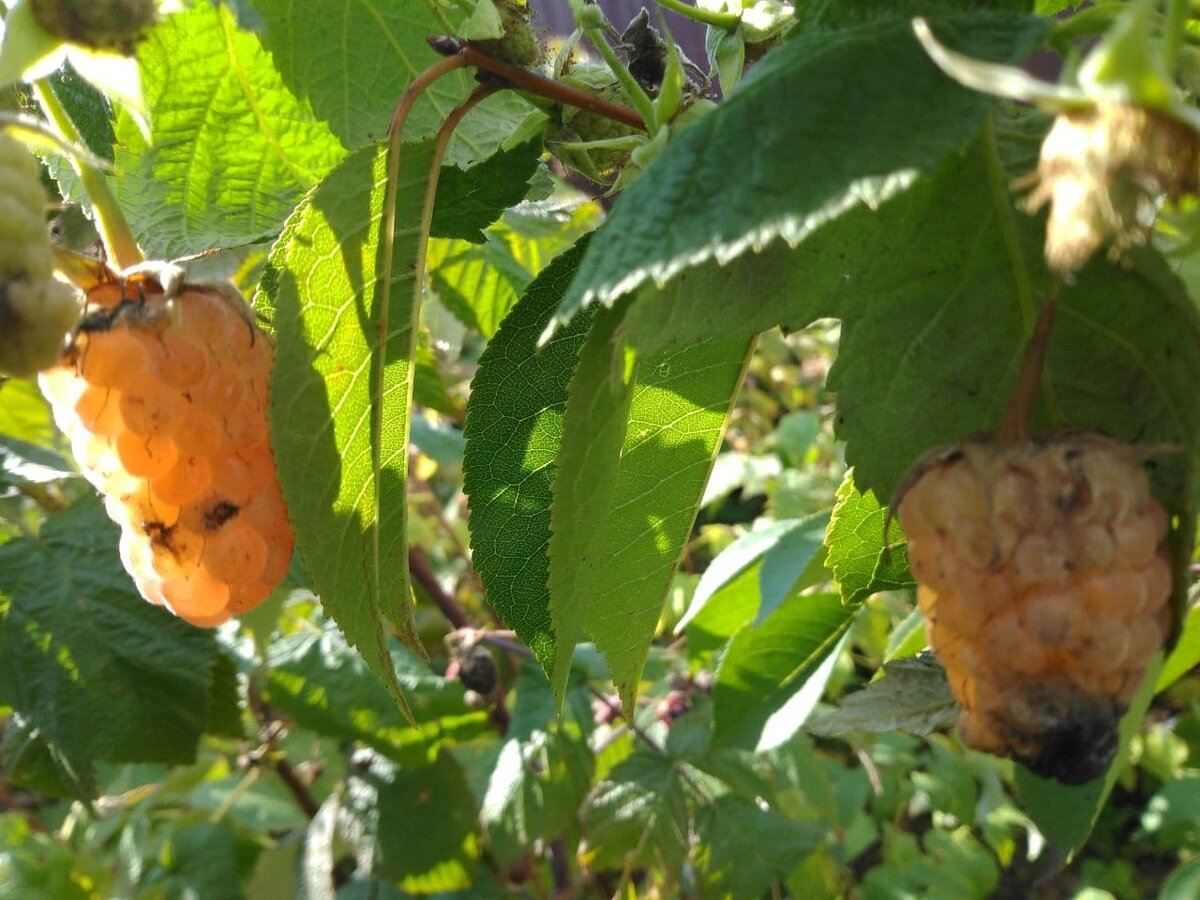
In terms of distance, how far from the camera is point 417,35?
3.00ft

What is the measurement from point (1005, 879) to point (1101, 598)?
2.87m

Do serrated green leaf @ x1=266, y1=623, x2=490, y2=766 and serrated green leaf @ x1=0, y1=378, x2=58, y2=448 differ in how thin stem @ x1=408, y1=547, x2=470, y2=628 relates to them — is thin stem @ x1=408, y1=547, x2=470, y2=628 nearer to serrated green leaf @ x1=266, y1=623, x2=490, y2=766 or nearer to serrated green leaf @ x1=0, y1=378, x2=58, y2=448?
serrated green leaf @ x1=266, y1=623, x2=490, y2=766

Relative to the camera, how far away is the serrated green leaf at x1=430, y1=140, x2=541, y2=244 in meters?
0.78

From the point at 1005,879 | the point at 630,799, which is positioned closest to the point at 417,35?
the point at 630,799

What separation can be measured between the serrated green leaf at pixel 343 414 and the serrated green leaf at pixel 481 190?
0.34 ft

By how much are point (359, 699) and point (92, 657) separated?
38 cm

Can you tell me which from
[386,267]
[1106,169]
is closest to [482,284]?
[386,267]

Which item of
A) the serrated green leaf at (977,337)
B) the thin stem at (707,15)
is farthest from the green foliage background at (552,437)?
the thin stem at (707,15)

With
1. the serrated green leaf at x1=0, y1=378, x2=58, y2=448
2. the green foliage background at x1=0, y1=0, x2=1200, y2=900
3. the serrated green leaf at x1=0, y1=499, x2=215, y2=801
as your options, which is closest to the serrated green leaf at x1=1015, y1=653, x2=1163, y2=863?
the green foliage background at x1=0, y1=0, x2=1200, y2=900

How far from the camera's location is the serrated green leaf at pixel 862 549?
0.71 metres

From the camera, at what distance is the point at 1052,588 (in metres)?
0.48

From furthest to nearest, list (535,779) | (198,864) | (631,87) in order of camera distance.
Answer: (198,864) → (535,779) → (631,87)

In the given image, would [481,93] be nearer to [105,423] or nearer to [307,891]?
[105,423]

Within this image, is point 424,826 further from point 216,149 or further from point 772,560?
point 216,149
